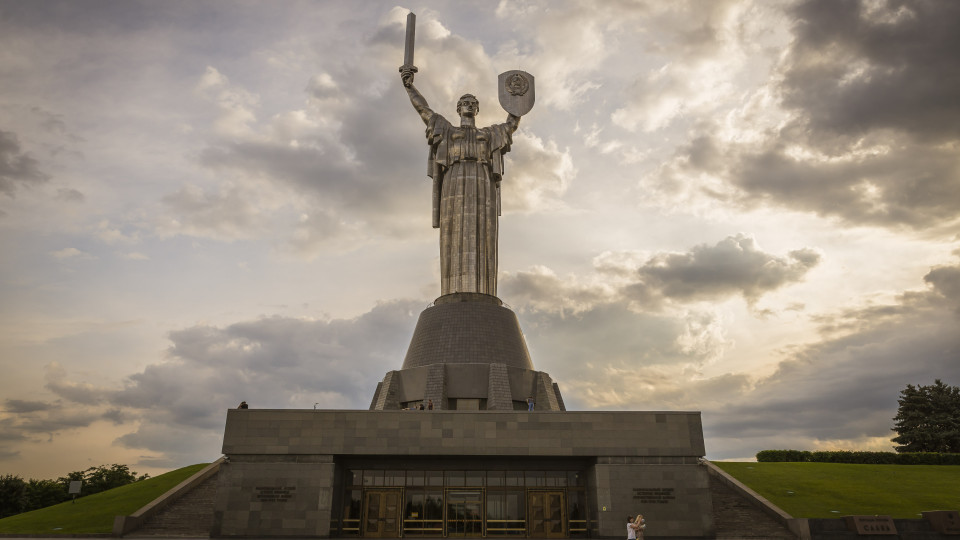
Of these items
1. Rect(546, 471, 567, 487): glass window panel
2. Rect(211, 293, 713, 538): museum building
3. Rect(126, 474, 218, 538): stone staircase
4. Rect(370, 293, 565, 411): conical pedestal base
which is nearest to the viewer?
Rect(211, 293, 713, 538): museum building

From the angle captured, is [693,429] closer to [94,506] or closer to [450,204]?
[450,204]

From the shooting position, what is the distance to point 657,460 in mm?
22859

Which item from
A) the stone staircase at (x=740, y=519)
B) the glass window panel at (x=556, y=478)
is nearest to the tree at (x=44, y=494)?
the glass window panel at (x=556, y=478)

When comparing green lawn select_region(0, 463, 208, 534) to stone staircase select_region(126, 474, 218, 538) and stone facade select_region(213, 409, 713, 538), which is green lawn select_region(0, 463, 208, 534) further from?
stone facade select_region(213, 409, 713, 538)

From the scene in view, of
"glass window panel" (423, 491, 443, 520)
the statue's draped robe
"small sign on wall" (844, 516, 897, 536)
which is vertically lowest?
Result: "small sign on wall" (844, 516, 897, 536)

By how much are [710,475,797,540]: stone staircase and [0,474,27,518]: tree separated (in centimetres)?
4149

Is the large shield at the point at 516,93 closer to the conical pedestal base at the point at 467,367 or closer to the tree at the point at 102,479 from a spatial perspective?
the conical pedestal base at the point at 467,367

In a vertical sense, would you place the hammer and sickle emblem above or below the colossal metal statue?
above

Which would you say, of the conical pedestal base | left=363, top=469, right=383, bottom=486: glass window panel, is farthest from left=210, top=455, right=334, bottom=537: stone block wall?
the conical pedestal base

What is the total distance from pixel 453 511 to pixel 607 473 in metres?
5.66

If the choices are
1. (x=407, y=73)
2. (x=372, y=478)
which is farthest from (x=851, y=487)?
(x=407, y=73)

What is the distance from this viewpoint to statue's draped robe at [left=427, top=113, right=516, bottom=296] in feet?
109

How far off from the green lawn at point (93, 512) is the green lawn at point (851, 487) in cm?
2678

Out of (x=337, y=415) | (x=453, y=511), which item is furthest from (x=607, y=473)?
(x=337, y=415)
